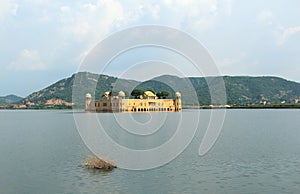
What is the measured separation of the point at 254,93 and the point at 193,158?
17193 cm

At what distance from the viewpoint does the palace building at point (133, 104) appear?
4592 inches

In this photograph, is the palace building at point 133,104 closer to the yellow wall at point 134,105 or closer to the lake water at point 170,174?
the yellow wall at point 134,105

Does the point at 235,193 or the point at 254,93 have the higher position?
the point at 254,93

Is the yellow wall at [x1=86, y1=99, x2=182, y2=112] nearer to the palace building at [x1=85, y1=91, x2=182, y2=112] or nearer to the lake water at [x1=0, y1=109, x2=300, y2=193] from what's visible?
the palace building at [x1=85, y1=91, x2=182, y2=112]

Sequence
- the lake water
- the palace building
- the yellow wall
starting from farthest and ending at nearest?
the yellow wall < the palace building < the lake water

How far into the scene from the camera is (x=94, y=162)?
Result: 20.4 m

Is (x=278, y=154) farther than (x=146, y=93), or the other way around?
(x=146, y=93)

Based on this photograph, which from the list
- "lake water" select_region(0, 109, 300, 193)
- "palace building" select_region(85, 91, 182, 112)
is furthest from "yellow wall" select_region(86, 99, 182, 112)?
"lake water" select_region(0, 109, 300, 193)

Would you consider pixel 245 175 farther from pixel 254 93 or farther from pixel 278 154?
pixel 254 93

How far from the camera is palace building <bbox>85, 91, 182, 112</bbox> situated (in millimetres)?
116625

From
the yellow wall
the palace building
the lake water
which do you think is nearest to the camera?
the lake water

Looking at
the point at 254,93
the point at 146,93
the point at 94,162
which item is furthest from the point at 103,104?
the point at 94,162

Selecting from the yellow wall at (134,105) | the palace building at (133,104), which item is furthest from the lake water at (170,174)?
the yellow wall at (134,105)

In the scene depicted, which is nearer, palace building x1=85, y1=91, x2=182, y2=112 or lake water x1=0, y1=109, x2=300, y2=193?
lake water x1=0, y1=109, x2=300, y2=193
